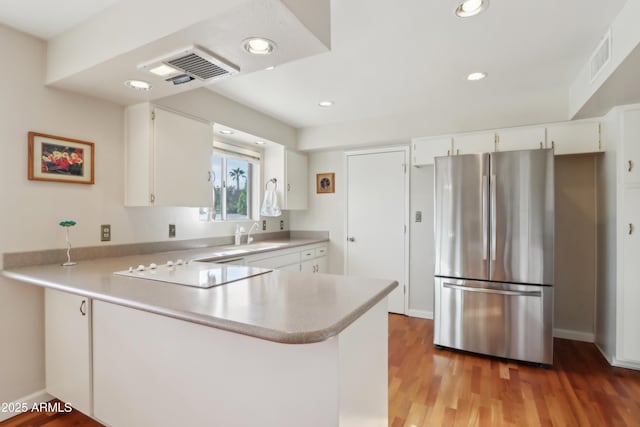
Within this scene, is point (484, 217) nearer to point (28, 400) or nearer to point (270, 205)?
point (270, 205)

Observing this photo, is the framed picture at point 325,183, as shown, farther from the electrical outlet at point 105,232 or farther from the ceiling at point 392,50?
the electrical outlet at point 105,232

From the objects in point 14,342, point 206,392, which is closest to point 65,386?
point 14,342

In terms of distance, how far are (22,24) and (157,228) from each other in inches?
61.8

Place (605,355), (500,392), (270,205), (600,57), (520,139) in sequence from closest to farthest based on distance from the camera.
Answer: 1. (600,57)
2. (500,392)
3. (605,355)
4. (520,139)
5. (270,205)

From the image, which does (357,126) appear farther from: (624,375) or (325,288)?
(624,375)

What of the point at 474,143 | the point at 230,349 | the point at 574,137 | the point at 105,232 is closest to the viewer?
the point at 230,349

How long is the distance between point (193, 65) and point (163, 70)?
0.78 ft

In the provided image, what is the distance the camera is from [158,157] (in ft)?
7.99

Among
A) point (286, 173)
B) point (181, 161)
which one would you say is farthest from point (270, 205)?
point (181, 161)

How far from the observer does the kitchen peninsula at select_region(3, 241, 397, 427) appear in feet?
3.56

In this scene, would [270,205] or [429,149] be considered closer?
[429,149]

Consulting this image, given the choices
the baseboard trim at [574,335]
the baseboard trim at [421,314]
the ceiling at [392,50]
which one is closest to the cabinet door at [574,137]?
the ceiling at [392,50]

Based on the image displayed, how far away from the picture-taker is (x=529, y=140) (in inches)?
120

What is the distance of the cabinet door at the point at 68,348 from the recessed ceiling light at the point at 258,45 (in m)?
1.58
